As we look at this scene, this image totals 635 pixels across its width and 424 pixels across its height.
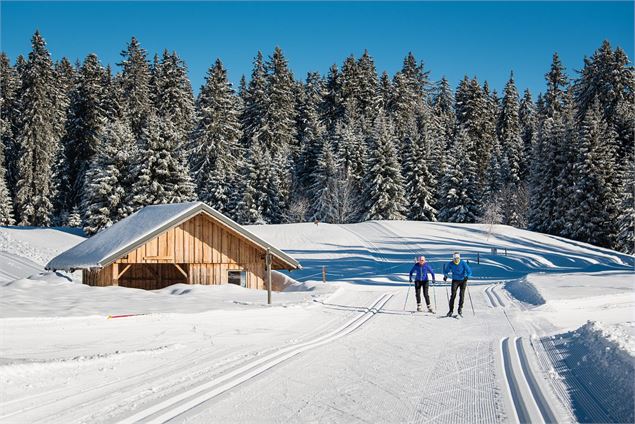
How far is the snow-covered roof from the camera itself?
806 inches

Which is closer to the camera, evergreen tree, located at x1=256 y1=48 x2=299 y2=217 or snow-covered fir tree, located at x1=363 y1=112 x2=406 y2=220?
snow-covered fir tree, located at x1=363 y1=112 x2=406 y2=220

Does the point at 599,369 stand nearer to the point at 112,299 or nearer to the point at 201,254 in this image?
the point at 112,299

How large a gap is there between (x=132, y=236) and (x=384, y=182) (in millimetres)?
40799

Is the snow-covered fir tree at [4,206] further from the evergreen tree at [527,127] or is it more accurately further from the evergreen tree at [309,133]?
the evergreen tree at [527,127]

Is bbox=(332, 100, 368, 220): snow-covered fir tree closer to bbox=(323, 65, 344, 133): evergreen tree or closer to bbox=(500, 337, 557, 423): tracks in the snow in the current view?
bbox=(323, 65, 344, 133): evergreen tree

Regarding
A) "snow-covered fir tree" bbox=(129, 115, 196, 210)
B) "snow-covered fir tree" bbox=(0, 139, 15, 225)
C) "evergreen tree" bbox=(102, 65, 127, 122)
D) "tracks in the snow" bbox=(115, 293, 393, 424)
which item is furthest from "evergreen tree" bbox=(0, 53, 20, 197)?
"tracks in the snow" bbox=(115, 293, 393, 424)

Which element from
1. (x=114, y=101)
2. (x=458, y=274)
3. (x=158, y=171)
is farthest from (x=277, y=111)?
(x=458, y=274)

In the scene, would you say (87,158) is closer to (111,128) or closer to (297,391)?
(111,128)

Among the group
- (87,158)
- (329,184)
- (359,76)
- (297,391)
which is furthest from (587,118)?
(297,391)

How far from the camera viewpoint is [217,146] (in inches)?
2467

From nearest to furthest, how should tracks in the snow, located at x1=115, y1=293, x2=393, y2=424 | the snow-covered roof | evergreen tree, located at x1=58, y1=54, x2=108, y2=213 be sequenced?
tracks in the snow, located at x1=115, y1=293, x2=393, y2=424, the snow-covered roof, evergreen tree, located at x1=58, y1=54, x2=108, y2=213

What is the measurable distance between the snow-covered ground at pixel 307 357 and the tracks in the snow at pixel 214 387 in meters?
0.03

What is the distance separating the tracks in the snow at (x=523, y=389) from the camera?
580 cm

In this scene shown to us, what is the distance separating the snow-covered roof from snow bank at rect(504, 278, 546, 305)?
858cm
